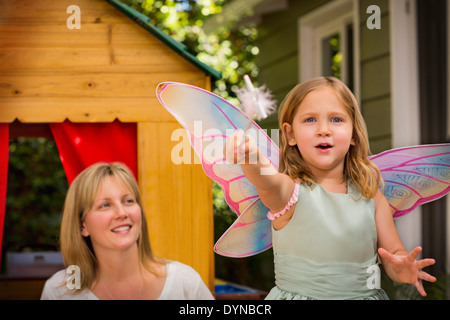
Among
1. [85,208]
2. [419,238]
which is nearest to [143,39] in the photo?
[85,208]

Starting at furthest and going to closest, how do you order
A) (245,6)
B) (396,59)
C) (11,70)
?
(245,6) < (396,59) < (11,70)

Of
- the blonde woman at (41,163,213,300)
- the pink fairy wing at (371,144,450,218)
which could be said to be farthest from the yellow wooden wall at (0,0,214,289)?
the pink fairy wing at (371,144,450,218)

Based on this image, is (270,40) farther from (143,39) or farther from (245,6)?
(143,39)

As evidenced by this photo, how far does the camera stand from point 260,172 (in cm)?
150

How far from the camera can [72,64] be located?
1930mm

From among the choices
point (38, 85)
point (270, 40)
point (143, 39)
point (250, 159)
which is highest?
point (270, 40)

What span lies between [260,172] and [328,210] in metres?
0.24

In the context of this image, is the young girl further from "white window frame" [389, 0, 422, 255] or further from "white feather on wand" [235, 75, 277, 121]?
"white window frame" [389, 0, 422, 255]

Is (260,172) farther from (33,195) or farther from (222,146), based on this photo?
(33,195)

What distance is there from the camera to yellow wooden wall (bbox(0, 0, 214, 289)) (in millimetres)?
1905

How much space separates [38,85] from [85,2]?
0.30 m

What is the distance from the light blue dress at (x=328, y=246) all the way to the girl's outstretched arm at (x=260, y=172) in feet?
0.17

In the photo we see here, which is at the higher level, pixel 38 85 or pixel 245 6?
pixel 245 6

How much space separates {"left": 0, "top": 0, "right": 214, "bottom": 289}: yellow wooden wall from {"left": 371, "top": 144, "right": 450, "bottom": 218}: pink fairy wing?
56 centimetres
